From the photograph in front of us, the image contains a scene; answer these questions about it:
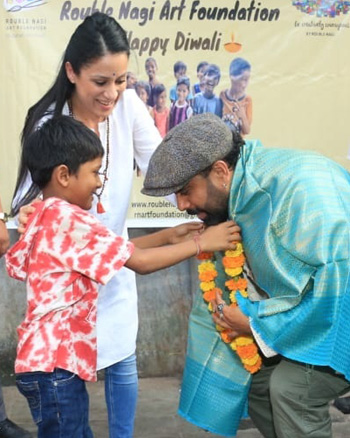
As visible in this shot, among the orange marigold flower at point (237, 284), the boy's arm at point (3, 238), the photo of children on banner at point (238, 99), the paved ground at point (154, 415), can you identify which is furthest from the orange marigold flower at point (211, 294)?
the photo of children on banner at point (238, 99)

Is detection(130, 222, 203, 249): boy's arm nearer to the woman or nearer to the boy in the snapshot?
the woman

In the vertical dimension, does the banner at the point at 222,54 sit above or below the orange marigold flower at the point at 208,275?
above

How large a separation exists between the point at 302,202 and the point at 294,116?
2.27m

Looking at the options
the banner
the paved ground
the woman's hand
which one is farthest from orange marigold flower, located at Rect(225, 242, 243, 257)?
the banner

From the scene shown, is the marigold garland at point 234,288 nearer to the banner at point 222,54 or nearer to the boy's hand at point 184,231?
the boy's hand at point 184,231

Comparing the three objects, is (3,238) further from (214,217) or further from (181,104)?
(181,104)

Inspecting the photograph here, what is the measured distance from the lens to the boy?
2.86m

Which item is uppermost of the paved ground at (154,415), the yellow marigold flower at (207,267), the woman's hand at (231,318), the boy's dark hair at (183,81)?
the boy's dark hair at (183,81)

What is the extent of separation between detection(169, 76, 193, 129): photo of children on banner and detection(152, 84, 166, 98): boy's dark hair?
10 cm

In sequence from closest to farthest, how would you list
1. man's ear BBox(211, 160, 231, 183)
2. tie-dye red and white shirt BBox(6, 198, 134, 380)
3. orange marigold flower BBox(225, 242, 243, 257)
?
tie-dye red and white shirt BBox(6, 198, 134, 380)
man's ear BBox(211, 160, 231, 183)
orange marigold flower BBox(225, 242, 243, 257)

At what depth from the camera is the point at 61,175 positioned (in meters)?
2.96

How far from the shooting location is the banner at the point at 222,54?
4.86 m

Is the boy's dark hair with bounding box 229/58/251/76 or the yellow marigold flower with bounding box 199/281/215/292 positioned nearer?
the yellow marigold flower with bounding box 199/281/215/292

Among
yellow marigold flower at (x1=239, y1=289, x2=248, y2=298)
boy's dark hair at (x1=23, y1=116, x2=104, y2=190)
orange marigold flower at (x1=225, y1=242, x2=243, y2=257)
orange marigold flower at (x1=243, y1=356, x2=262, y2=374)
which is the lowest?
orange marigold flower at (x1=243, y1=356, x2=262, y2=374)
